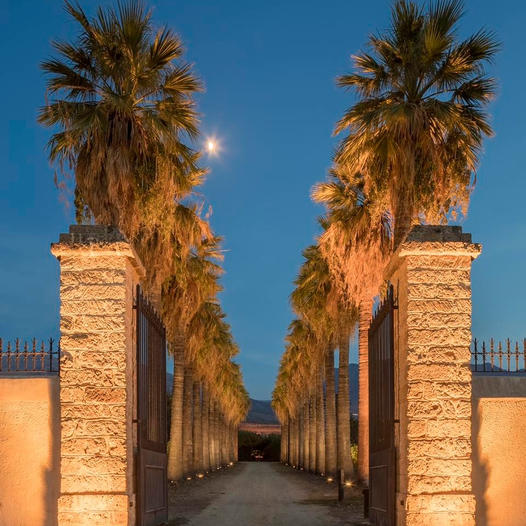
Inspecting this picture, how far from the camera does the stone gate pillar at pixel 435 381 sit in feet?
37.7

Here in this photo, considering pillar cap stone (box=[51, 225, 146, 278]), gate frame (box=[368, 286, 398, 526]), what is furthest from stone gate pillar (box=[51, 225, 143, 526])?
gate frame (box=[368, 286, 398, 526])

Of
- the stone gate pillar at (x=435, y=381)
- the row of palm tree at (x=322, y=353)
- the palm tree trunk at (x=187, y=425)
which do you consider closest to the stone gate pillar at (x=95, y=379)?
the stone gate pillar at (x=435, y=381)

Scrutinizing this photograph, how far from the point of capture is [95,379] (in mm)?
11750


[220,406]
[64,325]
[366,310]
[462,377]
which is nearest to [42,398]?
[64,325]

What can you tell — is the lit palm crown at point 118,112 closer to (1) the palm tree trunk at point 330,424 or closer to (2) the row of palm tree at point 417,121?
(2) the row of palm tree at point 417,121

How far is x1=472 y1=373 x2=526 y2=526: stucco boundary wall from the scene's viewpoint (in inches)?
475

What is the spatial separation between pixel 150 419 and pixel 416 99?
9.14m

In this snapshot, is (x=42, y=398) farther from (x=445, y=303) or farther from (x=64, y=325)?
(x=445, y=303)

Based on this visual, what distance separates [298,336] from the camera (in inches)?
1715

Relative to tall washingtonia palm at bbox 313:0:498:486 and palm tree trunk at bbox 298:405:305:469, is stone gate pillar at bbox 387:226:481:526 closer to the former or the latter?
tall washingtonia palm at bbox 313:0:498:486

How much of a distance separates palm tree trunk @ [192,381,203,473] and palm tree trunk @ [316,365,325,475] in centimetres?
740

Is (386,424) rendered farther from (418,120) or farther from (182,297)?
(182,297)

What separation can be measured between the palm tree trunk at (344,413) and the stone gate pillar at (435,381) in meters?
19.0

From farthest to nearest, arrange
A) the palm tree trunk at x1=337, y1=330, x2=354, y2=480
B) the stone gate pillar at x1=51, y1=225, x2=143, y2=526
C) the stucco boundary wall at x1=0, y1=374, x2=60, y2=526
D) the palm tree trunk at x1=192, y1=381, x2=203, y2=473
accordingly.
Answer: the palm tree trunk at x1=192, y1=381, x2=203, y2=473 < the palm tree trunk at x1=337, y1=330, x2=354, y2=480 < the stucco boundary wall at x1=0, y1=374, x2=60, y2=526 < the stone gate pillar at x1=51, y1=225, x2=143, y2=526
